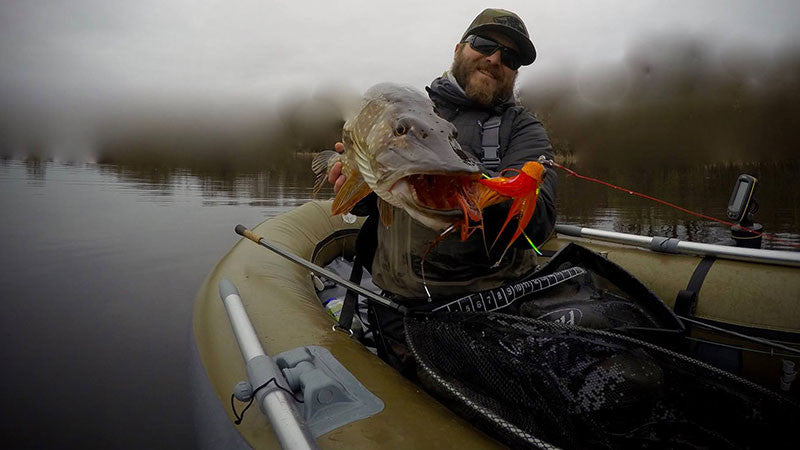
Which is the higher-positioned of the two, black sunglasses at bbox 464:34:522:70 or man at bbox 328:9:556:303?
black sunglasses at bbox 464:34:522:70

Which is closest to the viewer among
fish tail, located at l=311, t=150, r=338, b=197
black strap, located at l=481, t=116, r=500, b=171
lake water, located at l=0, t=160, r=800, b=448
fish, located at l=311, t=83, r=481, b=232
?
fish, located at l=311, t=83, r=481, b=232

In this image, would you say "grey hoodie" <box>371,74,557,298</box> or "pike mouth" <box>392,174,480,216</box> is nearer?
"pike mouth" <box>392,174,480,216</box>

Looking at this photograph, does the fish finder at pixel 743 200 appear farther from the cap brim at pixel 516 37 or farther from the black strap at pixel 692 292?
the cap brim at pixel 516 37

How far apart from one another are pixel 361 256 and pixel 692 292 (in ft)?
4.96

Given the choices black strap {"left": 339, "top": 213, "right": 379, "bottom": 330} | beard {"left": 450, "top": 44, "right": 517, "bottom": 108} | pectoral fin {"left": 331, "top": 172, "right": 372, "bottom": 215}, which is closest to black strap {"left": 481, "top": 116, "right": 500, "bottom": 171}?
beard {"left": 450, "top": 44, "right": 517, "bottom": 108}

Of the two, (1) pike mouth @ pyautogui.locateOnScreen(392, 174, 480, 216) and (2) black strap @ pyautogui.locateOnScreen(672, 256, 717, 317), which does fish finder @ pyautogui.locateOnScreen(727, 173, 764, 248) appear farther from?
(1) pike mouth @ pyautogui.locateOnScreen(392, 174, 480, 216)

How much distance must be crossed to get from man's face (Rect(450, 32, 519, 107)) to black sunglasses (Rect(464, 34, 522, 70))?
1cm

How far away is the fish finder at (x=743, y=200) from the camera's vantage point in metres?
2.47

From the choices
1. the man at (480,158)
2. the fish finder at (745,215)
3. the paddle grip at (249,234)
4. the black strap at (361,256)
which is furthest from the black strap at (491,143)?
the fish finder at (745,215)

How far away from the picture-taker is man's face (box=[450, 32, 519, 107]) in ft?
6.09

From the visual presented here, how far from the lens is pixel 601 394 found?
113 centimetres

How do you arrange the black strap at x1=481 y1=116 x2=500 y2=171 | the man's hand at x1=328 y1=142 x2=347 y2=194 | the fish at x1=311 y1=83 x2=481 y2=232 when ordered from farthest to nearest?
the black strap at x1=481 y1=116 x2=500 y2=171
the man's hand at x1=328 y1=142 x2=347 y2=194
the fish at x1=311 y1=83 x2=481 y2=232

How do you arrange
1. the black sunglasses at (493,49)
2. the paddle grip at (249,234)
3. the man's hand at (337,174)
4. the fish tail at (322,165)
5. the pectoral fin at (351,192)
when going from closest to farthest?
the pectoral fin at (351,192), the man's hand at (337,174), the fish tail at (322,165), the black sunglasses at (493,49), the paddle grip at (249,234)

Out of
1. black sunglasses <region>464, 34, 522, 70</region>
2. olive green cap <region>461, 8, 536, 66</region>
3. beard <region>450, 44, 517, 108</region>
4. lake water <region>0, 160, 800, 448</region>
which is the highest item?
olive green cap <region>461, 8, 536, 66</region>
